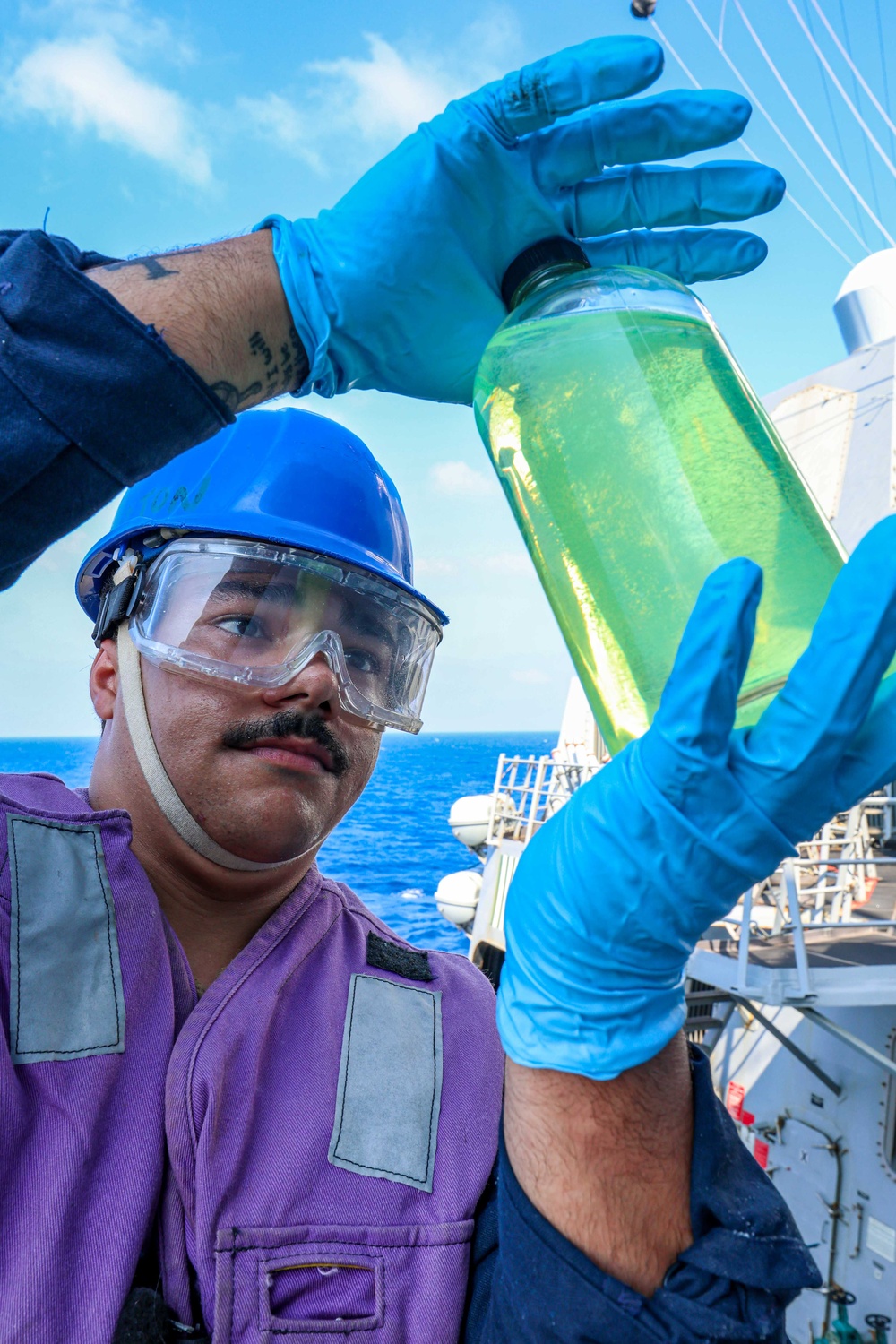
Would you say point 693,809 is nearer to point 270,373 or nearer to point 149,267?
point 270,373

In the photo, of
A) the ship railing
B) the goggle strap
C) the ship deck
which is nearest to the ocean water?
the goggle strap

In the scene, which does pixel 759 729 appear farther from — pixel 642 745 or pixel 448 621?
pixel 448 621

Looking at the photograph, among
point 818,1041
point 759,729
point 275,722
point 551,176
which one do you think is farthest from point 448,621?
point 818,1041

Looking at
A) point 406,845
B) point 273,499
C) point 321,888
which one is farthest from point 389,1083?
point 406,845

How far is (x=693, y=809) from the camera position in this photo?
1275 millimetres

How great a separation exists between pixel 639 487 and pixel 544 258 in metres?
0.59

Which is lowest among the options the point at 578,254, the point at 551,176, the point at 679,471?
the point at 679,471

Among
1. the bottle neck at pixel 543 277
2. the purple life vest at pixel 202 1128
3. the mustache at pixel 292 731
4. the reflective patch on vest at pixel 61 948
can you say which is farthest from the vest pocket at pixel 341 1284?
the bottle neck at pixel 543 277

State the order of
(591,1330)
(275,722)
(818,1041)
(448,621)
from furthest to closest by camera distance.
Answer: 1. (818,1041)
2. (448,621)
3. (275,722)
4. (591,1330)

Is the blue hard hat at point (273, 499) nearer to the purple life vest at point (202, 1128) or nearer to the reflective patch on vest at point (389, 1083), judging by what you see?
the purple life vest at point (202, 1128)

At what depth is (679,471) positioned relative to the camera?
56.9 inches

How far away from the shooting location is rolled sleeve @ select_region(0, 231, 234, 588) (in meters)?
1.16

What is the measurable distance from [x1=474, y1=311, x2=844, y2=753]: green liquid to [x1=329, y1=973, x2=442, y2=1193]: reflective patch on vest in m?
0.99

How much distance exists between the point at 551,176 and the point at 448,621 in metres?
1.32
